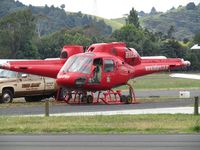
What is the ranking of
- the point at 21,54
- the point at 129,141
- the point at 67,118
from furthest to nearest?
1. the point at 21,54
2. the point at 67,118
3. the point at 129,141

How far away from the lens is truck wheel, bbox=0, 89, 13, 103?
35.4 meters

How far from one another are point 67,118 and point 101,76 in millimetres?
10938

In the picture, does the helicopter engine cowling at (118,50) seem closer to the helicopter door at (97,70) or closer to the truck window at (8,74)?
the helicopter door at (97,70)

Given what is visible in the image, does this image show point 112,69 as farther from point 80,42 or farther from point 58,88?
point 80,42

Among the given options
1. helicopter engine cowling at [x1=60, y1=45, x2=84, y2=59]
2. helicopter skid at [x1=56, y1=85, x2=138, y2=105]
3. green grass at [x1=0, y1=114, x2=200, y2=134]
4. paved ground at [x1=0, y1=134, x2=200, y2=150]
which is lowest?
helicopter skid at [x1=56, y1=85, x2=138, y2=105]

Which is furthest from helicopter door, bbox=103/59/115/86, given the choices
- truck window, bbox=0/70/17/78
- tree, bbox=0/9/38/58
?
tree, bbox=0/9/38/58

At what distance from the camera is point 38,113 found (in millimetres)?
28578

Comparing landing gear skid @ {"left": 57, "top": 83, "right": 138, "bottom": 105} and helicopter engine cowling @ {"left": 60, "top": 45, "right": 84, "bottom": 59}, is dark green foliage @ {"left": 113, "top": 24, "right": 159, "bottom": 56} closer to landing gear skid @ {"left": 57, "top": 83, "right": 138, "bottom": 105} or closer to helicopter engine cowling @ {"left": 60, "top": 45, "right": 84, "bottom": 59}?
helicopter engine cowling @ {"left": 60, "top": 45, "right": 84, "bottom": 59}

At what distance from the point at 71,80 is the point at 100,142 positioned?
17.1m

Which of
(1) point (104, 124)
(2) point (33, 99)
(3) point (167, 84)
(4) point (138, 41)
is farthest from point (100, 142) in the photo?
(4) point (138, 41)

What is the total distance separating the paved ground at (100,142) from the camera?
16528 mm

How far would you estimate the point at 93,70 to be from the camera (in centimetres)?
3550

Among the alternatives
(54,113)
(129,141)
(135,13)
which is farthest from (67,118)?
(135,13)

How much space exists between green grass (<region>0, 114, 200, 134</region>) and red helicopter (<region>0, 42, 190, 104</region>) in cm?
969
